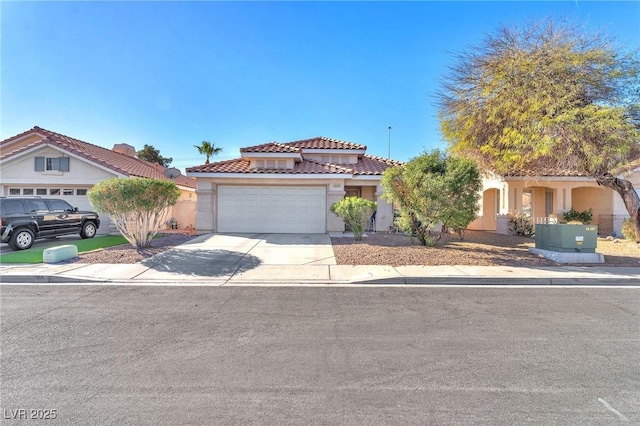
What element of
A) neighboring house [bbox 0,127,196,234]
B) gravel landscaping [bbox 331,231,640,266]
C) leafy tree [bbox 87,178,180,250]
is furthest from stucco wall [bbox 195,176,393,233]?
neighboring house [bbox 0,127,196,234]

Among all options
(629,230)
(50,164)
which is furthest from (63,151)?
(629,230)

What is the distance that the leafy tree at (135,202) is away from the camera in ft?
32.3

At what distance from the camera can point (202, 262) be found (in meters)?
8.88

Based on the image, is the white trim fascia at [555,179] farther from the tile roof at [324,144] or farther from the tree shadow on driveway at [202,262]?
the tree shadow on driveway at [202,262]

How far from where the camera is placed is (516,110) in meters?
10.8

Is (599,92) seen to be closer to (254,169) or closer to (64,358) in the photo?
(254,169)

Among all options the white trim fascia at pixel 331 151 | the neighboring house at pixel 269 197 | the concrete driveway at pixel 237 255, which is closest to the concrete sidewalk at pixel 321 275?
A: the concrete driveway at pixel 237 255

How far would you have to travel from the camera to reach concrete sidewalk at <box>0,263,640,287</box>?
7.12m

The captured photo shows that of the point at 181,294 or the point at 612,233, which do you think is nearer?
the point at 181,294

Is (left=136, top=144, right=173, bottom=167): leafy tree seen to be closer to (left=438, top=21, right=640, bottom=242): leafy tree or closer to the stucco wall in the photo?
the stucco wall

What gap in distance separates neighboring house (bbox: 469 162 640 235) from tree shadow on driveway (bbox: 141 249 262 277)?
12614 millimetres

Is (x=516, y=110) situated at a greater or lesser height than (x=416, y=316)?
greater

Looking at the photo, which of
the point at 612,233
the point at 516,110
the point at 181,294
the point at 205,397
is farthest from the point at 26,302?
the point at 612,233

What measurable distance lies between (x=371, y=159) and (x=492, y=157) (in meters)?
→ 8.24
